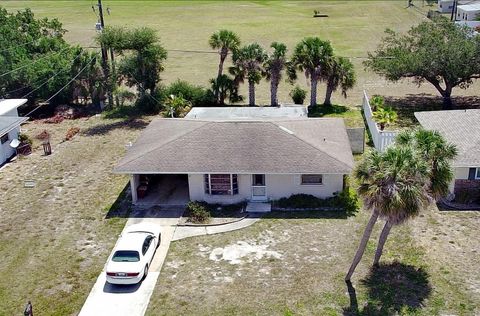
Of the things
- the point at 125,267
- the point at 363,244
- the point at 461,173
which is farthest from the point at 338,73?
the point at 125,267

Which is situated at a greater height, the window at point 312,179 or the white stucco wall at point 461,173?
the white stucco wall at point 461,173

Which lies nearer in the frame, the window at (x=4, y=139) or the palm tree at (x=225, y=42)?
the window at (x=4, y=139)

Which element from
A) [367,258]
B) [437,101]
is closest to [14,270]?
[367,258]

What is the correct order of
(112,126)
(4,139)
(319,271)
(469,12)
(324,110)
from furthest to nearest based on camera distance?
1. (469,12)
2. (324,110)
3. (112,126)
4. (4,139)
5. (319,271)

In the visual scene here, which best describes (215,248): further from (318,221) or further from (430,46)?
(430,46)

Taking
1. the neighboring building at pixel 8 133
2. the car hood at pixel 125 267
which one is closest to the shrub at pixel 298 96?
the neighboring building at pixel 8 133

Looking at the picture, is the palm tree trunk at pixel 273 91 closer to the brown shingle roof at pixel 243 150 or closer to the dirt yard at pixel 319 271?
the brown shingle roof at pixel 243 150

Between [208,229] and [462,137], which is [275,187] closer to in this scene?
[208,229]
